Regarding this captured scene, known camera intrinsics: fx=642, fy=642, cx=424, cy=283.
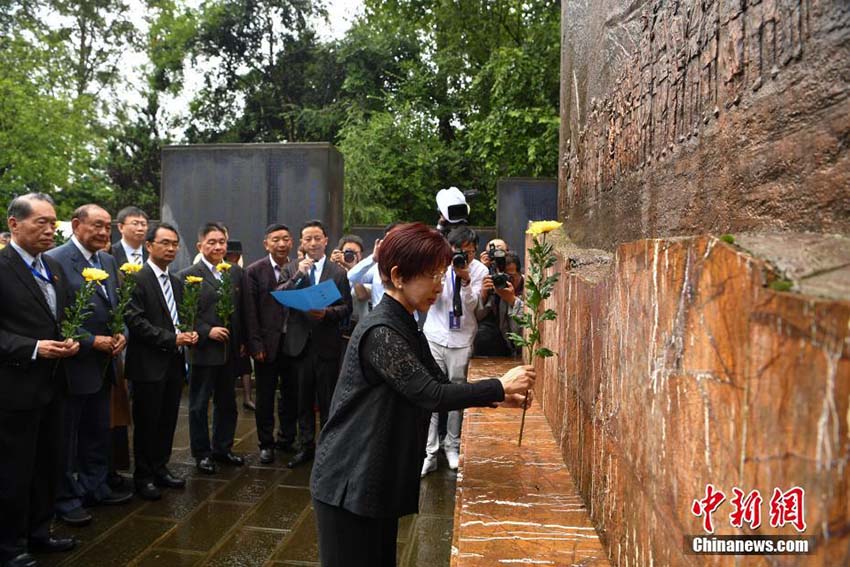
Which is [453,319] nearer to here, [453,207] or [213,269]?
[453,207]

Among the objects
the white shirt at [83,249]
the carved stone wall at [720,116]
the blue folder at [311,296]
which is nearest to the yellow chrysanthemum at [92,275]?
the white shirt at [83,249]

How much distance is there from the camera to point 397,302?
2178 mm

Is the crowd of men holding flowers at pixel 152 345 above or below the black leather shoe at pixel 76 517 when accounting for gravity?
above

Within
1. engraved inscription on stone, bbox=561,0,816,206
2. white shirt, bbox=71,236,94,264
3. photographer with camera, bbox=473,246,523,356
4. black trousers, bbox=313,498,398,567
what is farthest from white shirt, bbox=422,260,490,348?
black trousers, bbox=313,498,398,567

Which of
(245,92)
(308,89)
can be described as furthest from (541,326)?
(245,92)

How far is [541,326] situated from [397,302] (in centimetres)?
217

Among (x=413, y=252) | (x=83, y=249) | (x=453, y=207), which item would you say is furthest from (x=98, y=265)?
(x=413, y=252)

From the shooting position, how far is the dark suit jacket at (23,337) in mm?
3211

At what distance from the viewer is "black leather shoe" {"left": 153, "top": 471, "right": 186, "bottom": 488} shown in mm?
4473

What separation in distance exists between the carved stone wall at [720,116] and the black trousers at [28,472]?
3.08 metres

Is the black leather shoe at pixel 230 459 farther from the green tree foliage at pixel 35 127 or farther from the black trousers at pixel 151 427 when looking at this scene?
the green tree foliage at pixel 35 127

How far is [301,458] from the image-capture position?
5.08 meters

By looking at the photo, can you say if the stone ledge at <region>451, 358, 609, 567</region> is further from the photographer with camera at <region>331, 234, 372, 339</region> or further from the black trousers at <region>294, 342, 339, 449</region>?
the photographer with camera at <region>331, 234, 372, 339</region>

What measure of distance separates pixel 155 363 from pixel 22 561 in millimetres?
1466
